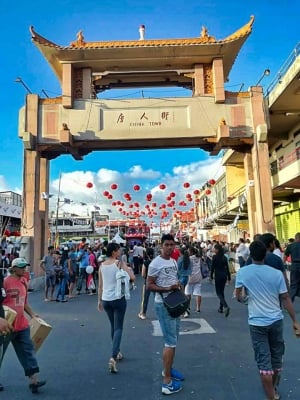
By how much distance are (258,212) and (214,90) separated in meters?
5.59

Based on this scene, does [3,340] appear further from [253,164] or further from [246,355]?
[253,164]

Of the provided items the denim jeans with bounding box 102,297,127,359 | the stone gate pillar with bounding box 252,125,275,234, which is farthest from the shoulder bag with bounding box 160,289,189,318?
the stone gate pillar with bounding box 252,125,275,234

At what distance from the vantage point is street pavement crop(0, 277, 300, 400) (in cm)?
428

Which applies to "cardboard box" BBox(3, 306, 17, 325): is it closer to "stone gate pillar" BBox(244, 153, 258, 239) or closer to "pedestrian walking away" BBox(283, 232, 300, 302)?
"pedestrian walking away" BBox(283, 232, 300, 302)

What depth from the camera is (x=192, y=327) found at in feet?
24.7

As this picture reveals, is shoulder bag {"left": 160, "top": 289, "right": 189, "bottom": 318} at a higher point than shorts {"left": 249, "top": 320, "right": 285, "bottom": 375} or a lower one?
higher

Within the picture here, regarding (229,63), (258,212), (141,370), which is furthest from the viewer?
(229,63)

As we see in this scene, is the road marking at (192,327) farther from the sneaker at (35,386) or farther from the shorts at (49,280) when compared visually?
the shorts at (49,280)

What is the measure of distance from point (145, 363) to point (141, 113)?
40.3ft

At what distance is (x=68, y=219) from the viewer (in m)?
62.4

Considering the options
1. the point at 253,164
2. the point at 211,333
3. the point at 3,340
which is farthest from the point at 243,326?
the point at 253,164

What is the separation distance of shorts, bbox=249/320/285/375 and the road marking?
3319 millimetres

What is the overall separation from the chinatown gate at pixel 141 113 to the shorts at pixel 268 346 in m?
11.9

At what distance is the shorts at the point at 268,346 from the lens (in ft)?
12.1
